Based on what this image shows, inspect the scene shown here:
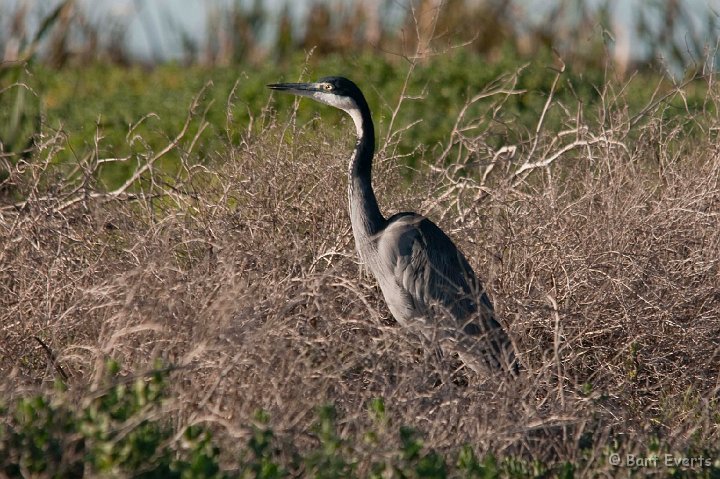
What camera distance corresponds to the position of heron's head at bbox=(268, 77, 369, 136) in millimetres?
6660

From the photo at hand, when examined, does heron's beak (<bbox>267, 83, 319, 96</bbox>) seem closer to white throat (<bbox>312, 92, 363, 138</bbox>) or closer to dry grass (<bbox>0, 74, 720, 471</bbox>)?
white throat (<bbox>312, 92, 363, 138</bbox>)

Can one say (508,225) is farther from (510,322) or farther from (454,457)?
(454,457)

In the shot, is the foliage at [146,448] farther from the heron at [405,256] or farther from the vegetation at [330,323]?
the heron at [405,256]

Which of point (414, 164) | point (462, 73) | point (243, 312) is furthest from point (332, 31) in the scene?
point (243, 312)

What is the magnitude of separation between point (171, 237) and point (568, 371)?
218cm

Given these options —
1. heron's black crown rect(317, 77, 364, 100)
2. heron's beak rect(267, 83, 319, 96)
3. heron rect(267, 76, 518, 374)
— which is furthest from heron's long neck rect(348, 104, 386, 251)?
heron's beak rect(267, 83, 319, 96)

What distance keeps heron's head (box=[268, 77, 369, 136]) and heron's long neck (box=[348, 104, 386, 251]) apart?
0.21 meters

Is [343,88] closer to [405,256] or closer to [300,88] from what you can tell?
[300,88]

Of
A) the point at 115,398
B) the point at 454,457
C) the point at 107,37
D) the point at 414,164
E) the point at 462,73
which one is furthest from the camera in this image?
the point at 107,37

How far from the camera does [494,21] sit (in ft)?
56.5

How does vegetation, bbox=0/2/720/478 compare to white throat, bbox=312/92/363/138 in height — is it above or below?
below

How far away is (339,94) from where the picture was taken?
6.72m

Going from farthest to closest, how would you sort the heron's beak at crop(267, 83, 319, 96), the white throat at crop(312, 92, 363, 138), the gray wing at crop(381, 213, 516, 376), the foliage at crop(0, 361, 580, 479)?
the heron's beak at crop(267, 83, 319, 96), the white throat at crop(312, 92, 363, 138), the gray wing at crop(381, 213, 516, 376), the foliage at crop(0, 361, 580, 479)

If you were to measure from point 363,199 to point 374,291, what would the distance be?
531mm
